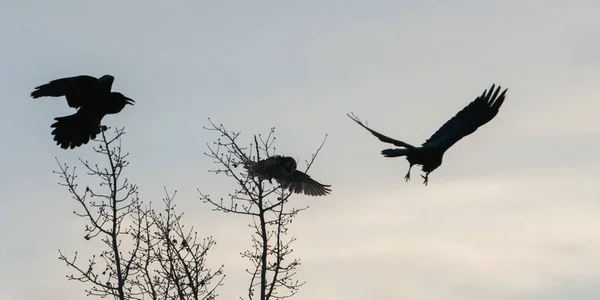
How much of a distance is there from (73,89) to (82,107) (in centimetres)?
39

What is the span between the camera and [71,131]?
1634 cm

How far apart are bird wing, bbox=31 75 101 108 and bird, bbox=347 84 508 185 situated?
Result: 5.96 meters

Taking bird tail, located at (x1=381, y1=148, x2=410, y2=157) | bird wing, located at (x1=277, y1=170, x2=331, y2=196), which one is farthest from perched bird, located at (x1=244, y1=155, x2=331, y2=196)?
bird tail, located at (x1=381, y1=148, x2=410, y2=157)

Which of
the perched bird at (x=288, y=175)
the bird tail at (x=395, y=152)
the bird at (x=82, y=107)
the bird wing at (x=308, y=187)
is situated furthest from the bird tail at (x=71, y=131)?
the bird wing at (x=308, y=187)

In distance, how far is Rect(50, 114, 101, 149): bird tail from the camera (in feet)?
53.5

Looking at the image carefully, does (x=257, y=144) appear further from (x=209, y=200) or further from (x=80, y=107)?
(x=80, y=107)

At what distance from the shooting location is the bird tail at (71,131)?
16.3 metres

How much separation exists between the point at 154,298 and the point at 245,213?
66.6 inches

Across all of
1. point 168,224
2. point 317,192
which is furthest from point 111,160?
point 317,192

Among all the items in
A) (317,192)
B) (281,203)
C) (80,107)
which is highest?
(317,192)

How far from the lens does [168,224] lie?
47.0 feet

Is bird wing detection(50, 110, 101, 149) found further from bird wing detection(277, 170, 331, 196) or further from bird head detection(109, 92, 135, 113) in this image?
bird wing detection(277, 170, 331, 196)

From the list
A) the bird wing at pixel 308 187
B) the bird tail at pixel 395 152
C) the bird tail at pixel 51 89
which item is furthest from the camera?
the bird wing at pixel 308 187

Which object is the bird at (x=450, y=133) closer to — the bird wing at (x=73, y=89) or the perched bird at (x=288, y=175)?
the perched bird at (x=288, y=175)
